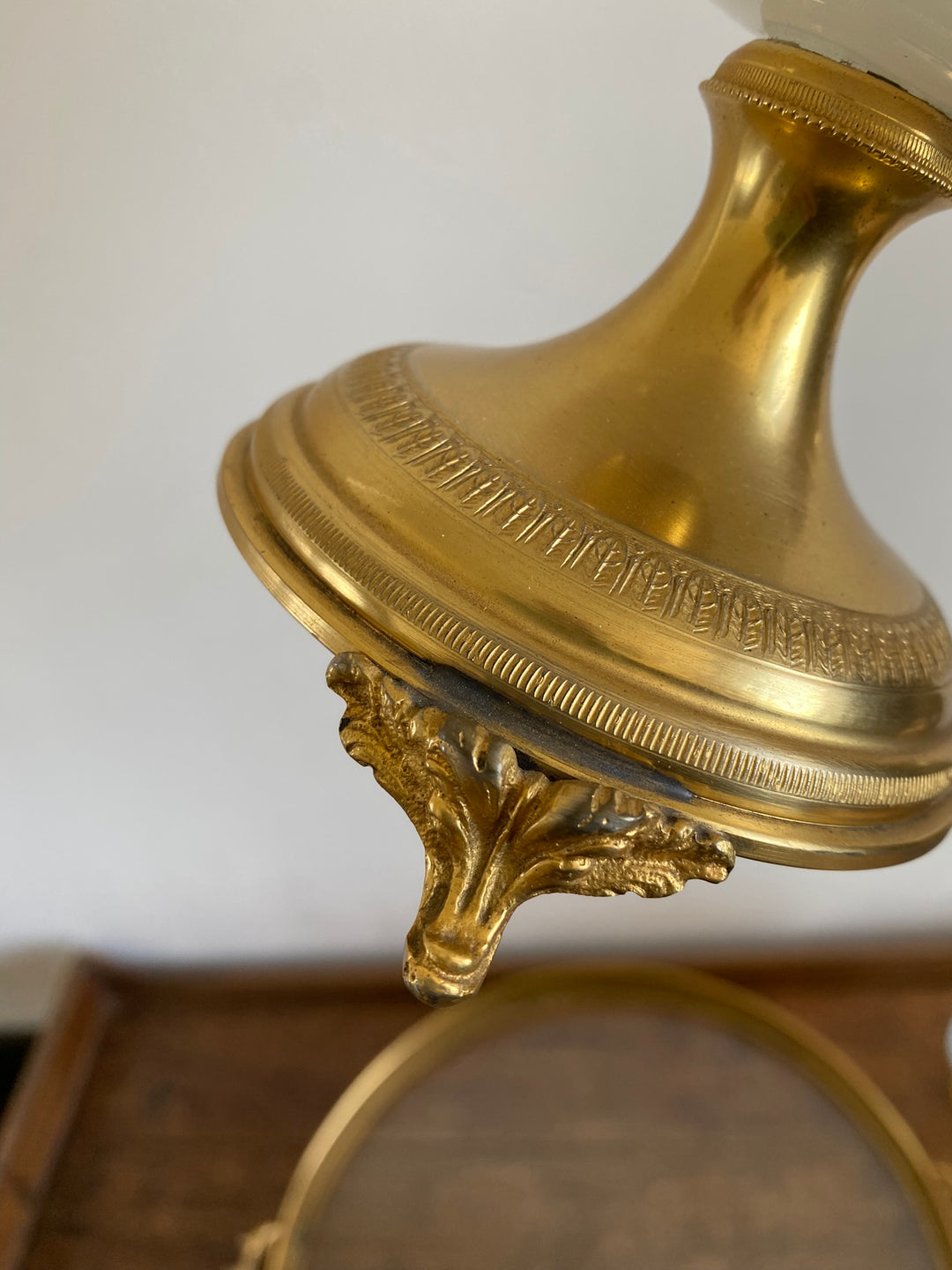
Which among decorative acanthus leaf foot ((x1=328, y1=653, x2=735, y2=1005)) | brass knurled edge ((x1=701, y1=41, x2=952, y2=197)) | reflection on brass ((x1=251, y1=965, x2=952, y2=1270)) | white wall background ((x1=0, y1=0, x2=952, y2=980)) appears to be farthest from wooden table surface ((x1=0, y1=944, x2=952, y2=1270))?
brass knurled edge ((x1=701, y1=41, x2=952, y2=197))

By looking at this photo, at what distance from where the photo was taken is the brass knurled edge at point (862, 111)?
0.23 metres

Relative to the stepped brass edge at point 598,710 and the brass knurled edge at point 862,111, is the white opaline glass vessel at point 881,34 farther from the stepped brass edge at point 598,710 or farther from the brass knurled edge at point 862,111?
the stepped brass edge at point 598,710

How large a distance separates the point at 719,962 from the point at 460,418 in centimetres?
70

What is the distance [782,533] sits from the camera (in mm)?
261

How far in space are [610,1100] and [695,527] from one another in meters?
0.63

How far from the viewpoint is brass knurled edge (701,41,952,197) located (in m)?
0.23

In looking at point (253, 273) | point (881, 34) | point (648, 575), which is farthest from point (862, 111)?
point (253, 273)

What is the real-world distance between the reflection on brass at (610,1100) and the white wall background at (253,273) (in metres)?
0.25

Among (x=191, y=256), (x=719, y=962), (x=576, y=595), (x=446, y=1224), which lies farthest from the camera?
(x=719, y=962)

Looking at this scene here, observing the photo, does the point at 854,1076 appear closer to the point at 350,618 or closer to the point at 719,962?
the point at 719,962

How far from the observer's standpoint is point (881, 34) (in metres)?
0.22

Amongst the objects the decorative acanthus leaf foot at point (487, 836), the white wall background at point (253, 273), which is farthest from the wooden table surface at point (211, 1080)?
the decorative acanthus leaf foot at point (487, 836)

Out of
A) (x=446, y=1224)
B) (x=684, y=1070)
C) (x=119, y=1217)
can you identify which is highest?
(x=684, y=1070)

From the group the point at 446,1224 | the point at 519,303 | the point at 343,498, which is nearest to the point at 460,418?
the point at 343,498
